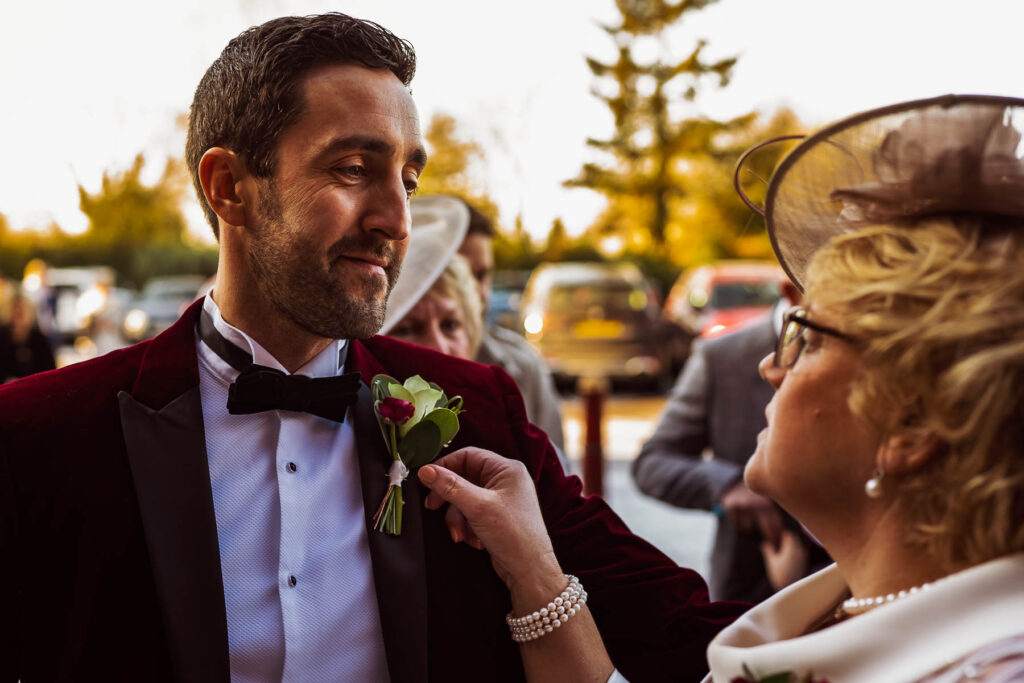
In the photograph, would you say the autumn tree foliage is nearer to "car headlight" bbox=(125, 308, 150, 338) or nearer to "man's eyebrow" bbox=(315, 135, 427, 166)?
"car headlight" bbox=(125, 308, 150, 338)

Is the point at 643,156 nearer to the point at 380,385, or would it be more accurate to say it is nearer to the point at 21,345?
the point at 21,345

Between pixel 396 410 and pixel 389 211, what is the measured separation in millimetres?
394

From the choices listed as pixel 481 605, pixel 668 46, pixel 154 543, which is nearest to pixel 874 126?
pixel 481 605

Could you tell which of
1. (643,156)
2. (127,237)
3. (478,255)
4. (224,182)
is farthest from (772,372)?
(127,237)

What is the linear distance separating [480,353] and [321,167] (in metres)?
2.33

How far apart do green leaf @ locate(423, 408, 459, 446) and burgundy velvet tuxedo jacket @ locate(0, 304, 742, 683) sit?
Answer: 112 mm

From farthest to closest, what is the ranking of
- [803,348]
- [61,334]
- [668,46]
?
[668,46]
[61,334]
[803,348]

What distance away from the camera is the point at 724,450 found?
3783 millimetres

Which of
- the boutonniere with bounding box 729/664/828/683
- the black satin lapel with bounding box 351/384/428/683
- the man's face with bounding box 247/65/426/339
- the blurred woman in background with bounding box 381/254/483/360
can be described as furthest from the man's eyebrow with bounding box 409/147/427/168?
the boutonniere with bounding box 729/664/828/683

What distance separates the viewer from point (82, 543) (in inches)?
65.4

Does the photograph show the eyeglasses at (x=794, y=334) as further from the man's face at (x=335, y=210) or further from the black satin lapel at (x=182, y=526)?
the black satin lapel at (x=182, y=526)

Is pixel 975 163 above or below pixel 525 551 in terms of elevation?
above

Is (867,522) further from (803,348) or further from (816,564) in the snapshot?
(816,564)

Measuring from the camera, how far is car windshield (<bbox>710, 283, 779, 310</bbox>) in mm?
14992
